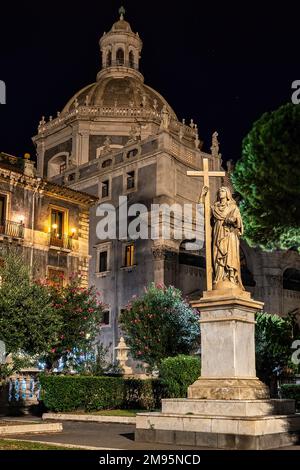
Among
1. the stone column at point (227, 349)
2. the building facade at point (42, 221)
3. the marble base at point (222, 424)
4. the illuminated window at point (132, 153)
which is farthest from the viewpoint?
the illuminated window at point (132, 153)

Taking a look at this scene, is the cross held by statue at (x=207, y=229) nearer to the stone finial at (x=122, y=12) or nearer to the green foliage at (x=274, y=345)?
the green foliage at (x=274, y=345)

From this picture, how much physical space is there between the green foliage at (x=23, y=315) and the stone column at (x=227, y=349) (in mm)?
9631

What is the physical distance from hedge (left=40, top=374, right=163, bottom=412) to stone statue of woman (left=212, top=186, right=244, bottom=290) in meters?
11.8

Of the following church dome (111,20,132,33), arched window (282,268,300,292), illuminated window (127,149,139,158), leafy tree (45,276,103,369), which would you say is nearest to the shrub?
leafy tree (45,276,103,369)

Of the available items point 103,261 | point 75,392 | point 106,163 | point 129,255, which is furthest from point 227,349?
point 106,163

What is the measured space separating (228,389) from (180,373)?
33.1ft

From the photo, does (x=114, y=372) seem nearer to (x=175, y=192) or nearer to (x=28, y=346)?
(x=28, y=346)

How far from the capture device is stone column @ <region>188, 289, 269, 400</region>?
40.1 feet

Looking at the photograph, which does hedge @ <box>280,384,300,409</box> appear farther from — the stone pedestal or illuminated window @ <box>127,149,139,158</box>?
illuminated window @ <box>127,149,139,158</box>

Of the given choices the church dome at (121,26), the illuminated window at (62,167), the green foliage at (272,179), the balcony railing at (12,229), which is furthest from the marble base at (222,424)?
the church dome at (121,26)

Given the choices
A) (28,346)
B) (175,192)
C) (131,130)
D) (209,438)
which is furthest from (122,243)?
(209,438)

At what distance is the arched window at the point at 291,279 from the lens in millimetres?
53384

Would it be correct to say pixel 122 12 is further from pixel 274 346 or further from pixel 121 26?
Answer: pixel 274 346

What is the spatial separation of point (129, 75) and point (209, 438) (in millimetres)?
54467
